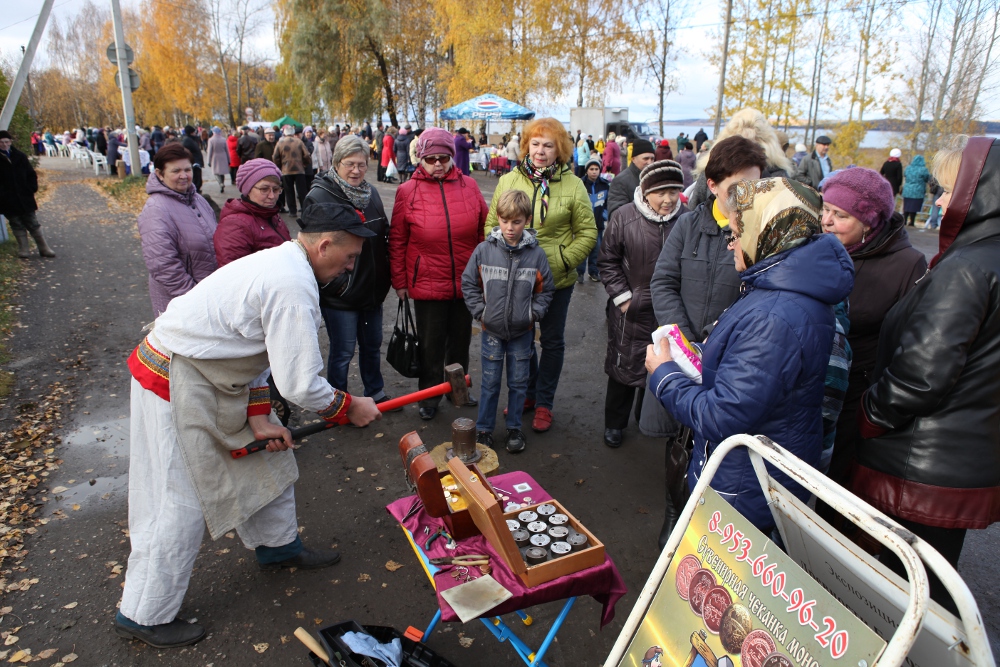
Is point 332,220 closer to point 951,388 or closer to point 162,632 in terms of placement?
point 162,632

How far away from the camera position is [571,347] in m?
6.43

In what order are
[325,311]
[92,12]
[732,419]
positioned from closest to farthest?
1. [732,419]
2. [325,311]
3. [92,12]

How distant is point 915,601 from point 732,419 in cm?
86

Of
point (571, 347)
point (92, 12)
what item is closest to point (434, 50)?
point (571, 347)

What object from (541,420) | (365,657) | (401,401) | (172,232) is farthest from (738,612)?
(172,232)

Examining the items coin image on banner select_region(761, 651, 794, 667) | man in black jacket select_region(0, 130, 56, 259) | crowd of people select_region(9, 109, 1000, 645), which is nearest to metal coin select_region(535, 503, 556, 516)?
crowd of people select_region(9, 109, 1000, 645)

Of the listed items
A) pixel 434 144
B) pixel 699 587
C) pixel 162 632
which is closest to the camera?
pixel 699 587

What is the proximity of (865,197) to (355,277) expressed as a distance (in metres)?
3.08

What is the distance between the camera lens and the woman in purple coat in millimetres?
3883

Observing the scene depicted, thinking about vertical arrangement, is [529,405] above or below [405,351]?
below

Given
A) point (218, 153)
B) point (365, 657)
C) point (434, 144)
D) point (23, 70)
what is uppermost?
point (23, 70)

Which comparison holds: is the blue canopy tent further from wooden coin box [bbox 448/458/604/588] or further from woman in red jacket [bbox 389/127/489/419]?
wooden coin box [bbox 448/458/604/588]

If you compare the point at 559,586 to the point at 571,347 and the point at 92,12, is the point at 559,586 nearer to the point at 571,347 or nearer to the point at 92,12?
the point at 571,347

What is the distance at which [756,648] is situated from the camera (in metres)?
1.48
